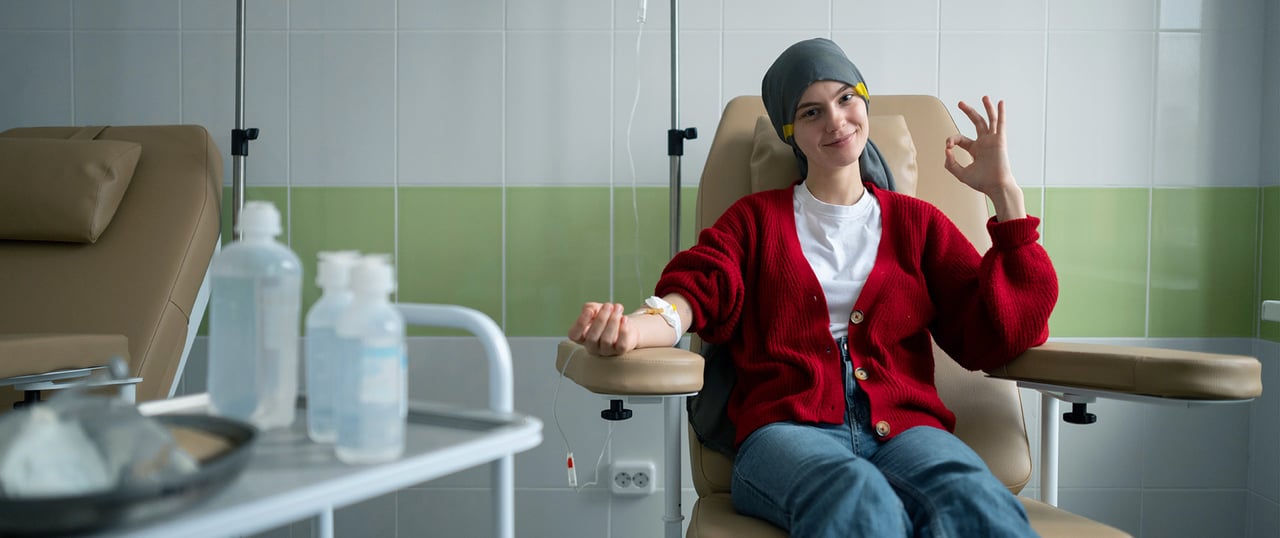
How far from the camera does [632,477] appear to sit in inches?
80.4

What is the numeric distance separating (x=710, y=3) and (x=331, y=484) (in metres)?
1.63

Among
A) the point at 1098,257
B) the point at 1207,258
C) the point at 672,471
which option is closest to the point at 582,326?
the point at 672,471

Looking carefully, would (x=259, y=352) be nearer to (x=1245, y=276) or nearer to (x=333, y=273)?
(x=333, y=273)

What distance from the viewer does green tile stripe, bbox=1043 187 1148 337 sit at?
202 centimetres

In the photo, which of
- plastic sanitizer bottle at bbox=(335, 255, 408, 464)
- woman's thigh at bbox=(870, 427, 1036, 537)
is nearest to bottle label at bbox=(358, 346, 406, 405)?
plastic sanitizer bottle at bbox=(335, 255, 408, 464)

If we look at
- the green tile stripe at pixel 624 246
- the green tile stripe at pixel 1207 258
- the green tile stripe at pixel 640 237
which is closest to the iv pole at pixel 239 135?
the green tile stripe at pixel 624 246

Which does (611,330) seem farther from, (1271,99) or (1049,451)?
(1271,99)

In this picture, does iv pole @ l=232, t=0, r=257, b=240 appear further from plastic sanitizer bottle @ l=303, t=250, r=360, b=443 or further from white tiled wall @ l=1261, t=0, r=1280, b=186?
white tiled wall @ l=1261, t=0, r=1280, b=186

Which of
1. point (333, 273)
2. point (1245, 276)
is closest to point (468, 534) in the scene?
point (333, 273)

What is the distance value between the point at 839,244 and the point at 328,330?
97cm

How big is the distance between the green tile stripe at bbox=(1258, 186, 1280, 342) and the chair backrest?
842 mm

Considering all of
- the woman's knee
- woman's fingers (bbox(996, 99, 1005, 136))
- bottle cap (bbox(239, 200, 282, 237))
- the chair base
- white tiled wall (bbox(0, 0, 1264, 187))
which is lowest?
the chair base

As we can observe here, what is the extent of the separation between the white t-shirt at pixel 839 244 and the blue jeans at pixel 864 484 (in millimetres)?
157

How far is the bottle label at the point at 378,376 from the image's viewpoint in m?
0.69
